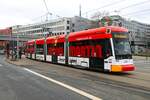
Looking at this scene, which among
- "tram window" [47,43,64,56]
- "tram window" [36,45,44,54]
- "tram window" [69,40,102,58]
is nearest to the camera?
"tram window" [69,40,102,58]

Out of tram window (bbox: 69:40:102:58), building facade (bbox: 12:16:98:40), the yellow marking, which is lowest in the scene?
the yellow marking

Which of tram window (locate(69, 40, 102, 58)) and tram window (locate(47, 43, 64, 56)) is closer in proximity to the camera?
tram window (locate(69, 40, 102, 58))

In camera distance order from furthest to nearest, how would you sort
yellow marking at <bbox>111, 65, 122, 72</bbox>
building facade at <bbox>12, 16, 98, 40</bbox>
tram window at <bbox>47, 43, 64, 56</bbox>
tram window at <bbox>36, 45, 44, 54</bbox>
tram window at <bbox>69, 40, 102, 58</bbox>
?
1. building facade at <bbox>12, 16, 98, 40</bbox>
2. tram window at <bbox>36, 45, 44, 54</bbox>
3. tram window at <bbox>47, 43, 64, 56</bbox>
4. tram window at <bbox>69, 40, 102, 58</bbox>
5. yellow marking at <bbox>111, 65, 122, 72</bbox>

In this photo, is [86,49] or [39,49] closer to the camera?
[86,49]

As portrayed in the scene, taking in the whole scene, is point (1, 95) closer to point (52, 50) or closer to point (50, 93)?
point (50, 93)

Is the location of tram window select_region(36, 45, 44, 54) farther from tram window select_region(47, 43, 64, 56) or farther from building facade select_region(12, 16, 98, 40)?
building facade select_region(12, 16, 98, 40)

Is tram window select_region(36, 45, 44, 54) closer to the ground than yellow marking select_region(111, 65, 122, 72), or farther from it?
farther from it

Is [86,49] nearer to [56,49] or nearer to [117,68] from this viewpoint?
[117,68]

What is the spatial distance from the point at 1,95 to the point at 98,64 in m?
11.5

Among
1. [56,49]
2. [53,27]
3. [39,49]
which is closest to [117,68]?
[56,49]

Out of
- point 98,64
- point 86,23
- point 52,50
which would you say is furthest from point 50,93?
point 86,23

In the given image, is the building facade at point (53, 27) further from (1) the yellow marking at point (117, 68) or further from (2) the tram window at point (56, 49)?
(1) the yellow marking at point (117, 68)

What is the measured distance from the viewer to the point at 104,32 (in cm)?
2008

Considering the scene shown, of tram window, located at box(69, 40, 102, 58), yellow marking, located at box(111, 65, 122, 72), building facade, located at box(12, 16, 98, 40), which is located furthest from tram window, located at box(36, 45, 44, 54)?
building facade, located at box(12, 16, 98, 40)
